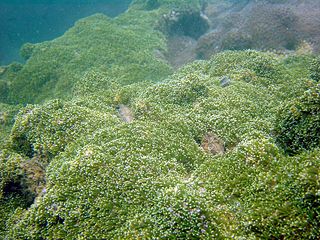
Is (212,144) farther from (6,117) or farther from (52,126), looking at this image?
(6,117)

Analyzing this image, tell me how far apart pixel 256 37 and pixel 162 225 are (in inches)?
662

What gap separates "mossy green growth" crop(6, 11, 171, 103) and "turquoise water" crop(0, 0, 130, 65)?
34.8 meters

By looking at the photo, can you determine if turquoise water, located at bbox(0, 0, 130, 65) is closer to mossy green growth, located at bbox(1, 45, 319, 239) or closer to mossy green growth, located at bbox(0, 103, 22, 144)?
mossy green growth, located at bbox(0, 103, 22, 144)

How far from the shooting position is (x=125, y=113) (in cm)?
1027

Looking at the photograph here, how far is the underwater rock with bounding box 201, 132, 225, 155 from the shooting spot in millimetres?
7814

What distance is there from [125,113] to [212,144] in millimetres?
3780

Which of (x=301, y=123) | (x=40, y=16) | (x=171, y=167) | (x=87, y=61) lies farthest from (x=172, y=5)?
(x=40, y=16)

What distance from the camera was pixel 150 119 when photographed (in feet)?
29.2

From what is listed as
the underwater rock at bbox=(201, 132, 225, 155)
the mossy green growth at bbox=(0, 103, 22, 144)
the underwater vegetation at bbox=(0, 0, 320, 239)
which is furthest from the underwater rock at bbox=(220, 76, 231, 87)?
the mossy green growth at bbox=(0, 103, 22, 144)

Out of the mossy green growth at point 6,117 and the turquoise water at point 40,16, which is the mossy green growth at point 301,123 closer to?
the mossy green growth at point 6,117

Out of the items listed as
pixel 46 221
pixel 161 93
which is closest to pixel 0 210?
pixel 46 221

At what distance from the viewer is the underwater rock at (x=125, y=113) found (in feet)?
32.2

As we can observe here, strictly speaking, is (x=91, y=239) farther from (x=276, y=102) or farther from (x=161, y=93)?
(x=276, y=102)

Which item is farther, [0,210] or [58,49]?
[58,49]
